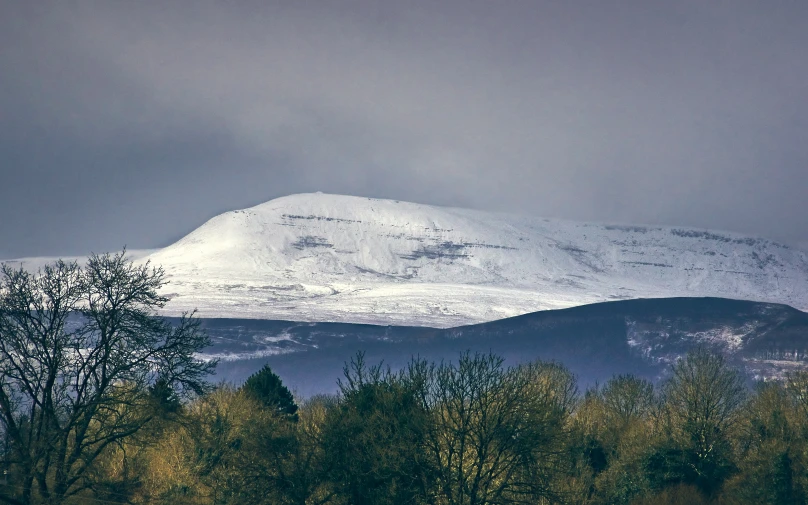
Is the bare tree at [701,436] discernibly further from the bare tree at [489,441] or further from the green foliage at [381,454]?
the green foliage at [381,454]

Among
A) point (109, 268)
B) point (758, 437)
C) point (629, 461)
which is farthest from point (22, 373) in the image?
point (758, 437)

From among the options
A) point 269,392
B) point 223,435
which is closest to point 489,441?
point 223,435

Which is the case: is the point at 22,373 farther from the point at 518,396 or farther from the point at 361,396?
the point at 518,396

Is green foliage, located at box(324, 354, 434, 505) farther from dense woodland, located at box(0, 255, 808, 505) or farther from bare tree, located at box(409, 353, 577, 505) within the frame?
bare tree, located at box(409, 353, 577, 505)

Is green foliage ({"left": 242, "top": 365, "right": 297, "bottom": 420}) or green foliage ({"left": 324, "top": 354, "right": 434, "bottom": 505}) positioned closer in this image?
green foliage ({"left": 324, "top": 354, "right": 434, "bottom": 505})

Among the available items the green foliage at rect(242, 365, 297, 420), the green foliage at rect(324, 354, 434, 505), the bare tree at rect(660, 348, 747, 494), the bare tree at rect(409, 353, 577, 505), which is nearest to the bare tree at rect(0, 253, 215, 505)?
the green foliage at rect(324, 354, 434, 505)

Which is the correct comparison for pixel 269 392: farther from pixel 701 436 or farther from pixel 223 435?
pixel 701 436

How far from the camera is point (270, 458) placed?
147 ft

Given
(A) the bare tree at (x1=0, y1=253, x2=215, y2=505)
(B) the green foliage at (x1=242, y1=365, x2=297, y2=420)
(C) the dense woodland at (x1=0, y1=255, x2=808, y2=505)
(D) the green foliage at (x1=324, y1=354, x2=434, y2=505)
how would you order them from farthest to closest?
(B) the green foliage at (x1=242, y1=365, x2=297, y2=420)
(D) the green foliage at (x1=324, y1=354, x2=434, y2=505)
(C) the dense woodland at (x1=0, y1=255, x2=808, y2=505)
(A) the bare tree at (x1=0, y1=253, x2=215, y2=505)

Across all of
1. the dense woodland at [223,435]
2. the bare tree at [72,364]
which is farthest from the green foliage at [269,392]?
the bare tree at [72,364]

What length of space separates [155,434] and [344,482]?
9.33 metres

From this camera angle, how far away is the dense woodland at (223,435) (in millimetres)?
37562

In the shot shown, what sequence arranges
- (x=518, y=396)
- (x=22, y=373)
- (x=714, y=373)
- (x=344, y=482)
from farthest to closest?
(x=714, y=373) < (x=518, y=396) < (x=344, y=482) < (x=22, y=373)

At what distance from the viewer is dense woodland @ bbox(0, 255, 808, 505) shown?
37.6 meters
